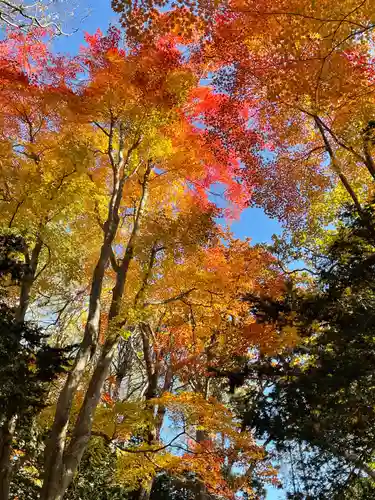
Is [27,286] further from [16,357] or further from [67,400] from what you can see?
[16,357]

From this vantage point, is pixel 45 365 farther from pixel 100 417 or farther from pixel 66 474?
pixel 100 417

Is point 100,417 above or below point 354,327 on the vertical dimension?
below

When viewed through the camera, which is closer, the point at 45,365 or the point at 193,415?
the point at 45,365

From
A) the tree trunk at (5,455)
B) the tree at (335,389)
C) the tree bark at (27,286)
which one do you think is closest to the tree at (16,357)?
the tree trunk at (5,455)

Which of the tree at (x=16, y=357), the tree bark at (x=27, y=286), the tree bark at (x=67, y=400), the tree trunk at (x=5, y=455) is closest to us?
the tree at (x=16, y=357)

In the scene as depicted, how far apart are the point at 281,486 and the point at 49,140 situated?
8.52 metres

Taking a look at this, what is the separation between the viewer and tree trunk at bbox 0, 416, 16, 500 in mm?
6383

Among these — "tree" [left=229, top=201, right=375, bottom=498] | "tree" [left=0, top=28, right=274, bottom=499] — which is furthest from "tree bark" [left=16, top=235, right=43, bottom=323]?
"tree" [left=229, top=201, right=375, bottom=498]

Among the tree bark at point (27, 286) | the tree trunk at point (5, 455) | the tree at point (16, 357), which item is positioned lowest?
the tree trunk at point (5, 455)

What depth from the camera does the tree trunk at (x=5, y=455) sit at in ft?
20.9

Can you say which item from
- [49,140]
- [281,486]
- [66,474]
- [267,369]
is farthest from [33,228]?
[281,486]

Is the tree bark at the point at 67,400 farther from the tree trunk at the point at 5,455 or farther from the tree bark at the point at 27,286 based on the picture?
the tree bark at the point at 27,286

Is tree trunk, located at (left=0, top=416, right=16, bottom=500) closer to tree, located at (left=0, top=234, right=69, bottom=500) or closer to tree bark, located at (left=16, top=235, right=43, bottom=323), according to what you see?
tree, located at (left=0, top=234, right=69, bottom=500)

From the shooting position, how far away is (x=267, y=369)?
6.56m
